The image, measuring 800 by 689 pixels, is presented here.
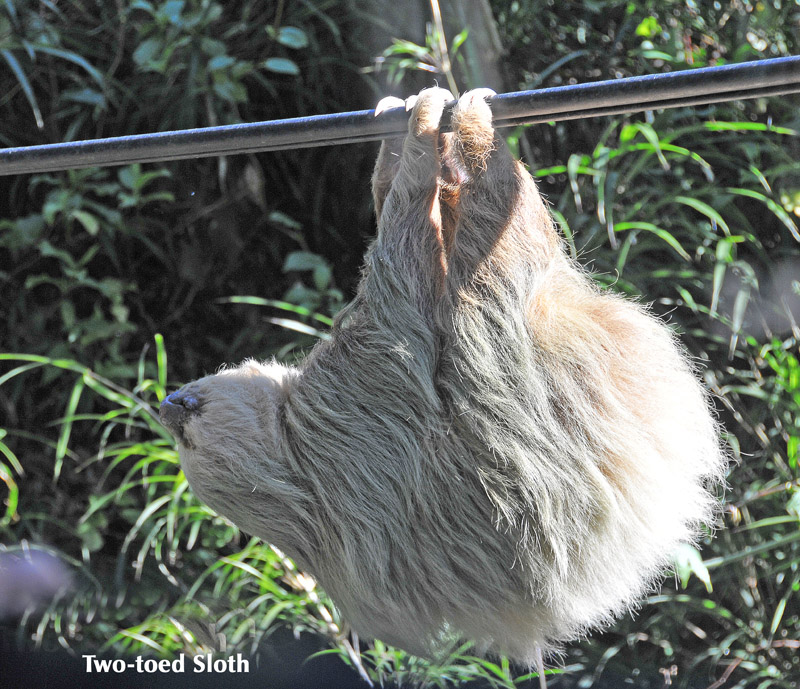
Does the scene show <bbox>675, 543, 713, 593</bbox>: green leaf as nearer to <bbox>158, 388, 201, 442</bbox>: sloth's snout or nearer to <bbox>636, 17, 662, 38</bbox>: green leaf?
<bbox>158, 388, 201, 442</bbox>: sloth's snout

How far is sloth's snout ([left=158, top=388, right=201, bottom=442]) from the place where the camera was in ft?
6.57

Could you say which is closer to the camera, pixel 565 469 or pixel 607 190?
pixel 565 469

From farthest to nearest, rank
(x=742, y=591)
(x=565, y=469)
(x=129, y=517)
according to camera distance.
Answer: (x=129, y=517) < (x=742, y=591) < (x=565, y=469)

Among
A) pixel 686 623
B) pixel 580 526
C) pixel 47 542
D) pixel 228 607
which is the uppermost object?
pixel 580 526

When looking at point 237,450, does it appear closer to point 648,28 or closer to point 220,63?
point 220,63

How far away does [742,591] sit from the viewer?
10.3 feet

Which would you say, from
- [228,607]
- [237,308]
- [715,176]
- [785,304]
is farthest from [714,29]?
[228,607]

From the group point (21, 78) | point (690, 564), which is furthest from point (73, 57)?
point (690, 564)

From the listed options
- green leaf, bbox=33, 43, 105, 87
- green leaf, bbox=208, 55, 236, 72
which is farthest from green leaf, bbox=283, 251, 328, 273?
green leaf, bbox=33, 43, 105, 87

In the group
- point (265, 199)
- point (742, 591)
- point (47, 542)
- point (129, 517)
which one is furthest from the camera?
point (265, 199)

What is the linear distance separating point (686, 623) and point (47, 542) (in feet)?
9.62

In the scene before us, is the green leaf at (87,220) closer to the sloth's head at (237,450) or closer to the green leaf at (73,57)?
the green leaf at (73,57)

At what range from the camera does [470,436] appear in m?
1.80

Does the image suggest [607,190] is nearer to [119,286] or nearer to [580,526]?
[580,526]
